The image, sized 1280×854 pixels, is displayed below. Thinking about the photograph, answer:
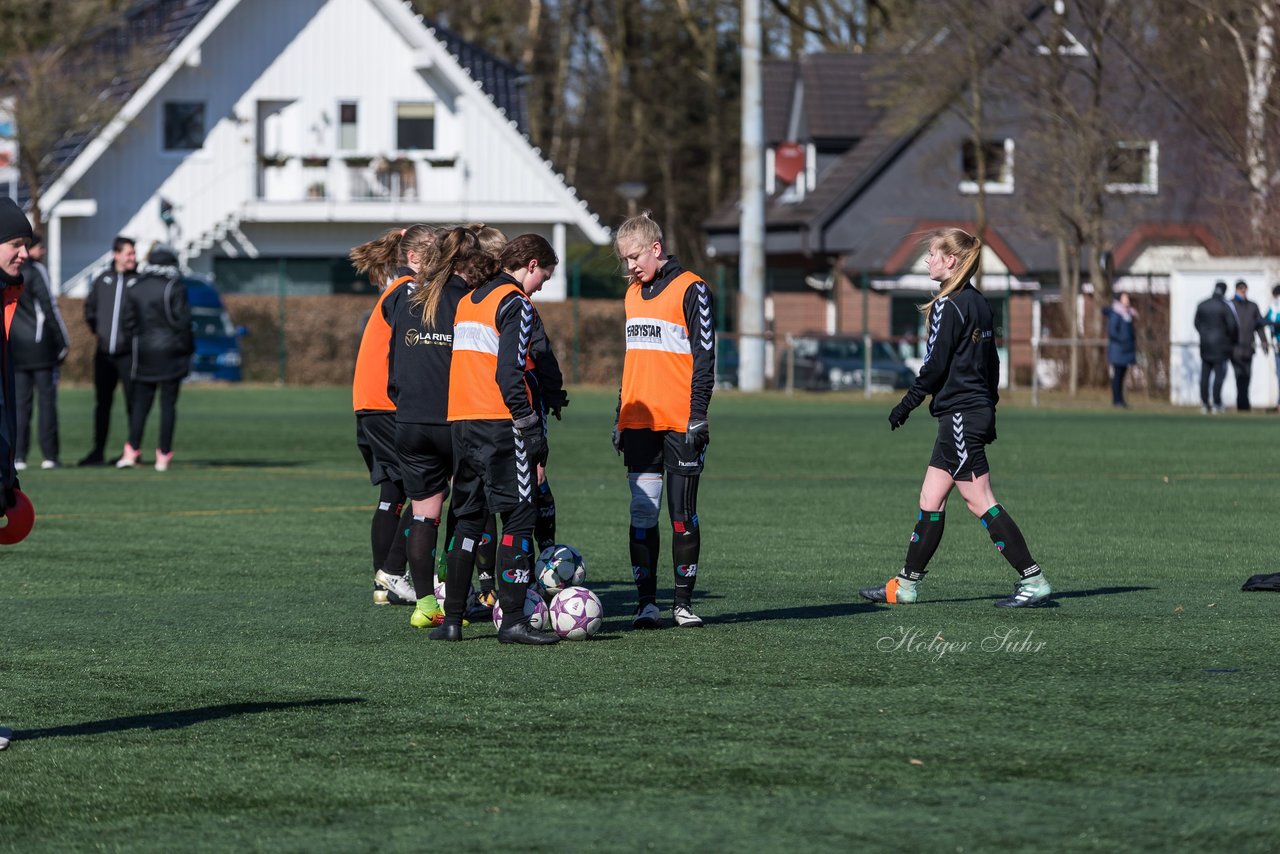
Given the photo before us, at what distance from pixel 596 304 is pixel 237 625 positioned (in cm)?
3495

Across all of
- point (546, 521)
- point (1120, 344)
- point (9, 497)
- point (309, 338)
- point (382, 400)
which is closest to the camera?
point (9, 497)

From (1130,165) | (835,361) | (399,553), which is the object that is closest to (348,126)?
(835,361)

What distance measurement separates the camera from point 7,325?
6.63m

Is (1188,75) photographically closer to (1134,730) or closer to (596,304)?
(596,304)

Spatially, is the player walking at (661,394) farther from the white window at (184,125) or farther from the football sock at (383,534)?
the white window at (184,125)

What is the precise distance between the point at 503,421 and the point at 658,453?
838 mm

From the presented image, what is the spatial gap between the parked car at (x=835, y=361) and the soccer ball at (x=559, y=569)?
96.1ft

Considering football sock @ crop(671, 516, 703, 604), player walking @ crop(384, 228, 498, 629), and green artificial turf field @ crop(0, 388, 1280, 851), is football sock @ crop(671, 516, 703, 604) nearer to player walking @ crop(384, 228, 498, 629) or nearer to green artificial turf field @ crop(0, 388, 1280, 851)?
green artificial turf field @ crop(0, 388, 1280, 851)

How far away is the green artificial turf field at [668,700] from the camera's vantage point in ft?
18.2

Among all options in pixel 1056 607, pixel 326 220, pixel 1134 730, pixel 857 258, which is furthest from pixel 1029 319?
pixel 1134 730

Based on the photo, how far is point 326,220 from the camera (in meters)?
52.5

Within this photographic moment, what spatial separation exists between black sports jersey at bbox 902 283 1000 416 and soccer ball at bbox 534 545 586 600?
1.72 meters

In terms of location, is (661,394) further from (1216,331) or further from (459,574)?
(1216,331)

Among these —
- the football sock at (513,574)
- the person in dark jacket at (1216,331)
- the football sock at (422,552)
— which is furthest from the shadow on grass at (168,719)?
the person in dark jacket at (1216,331)
